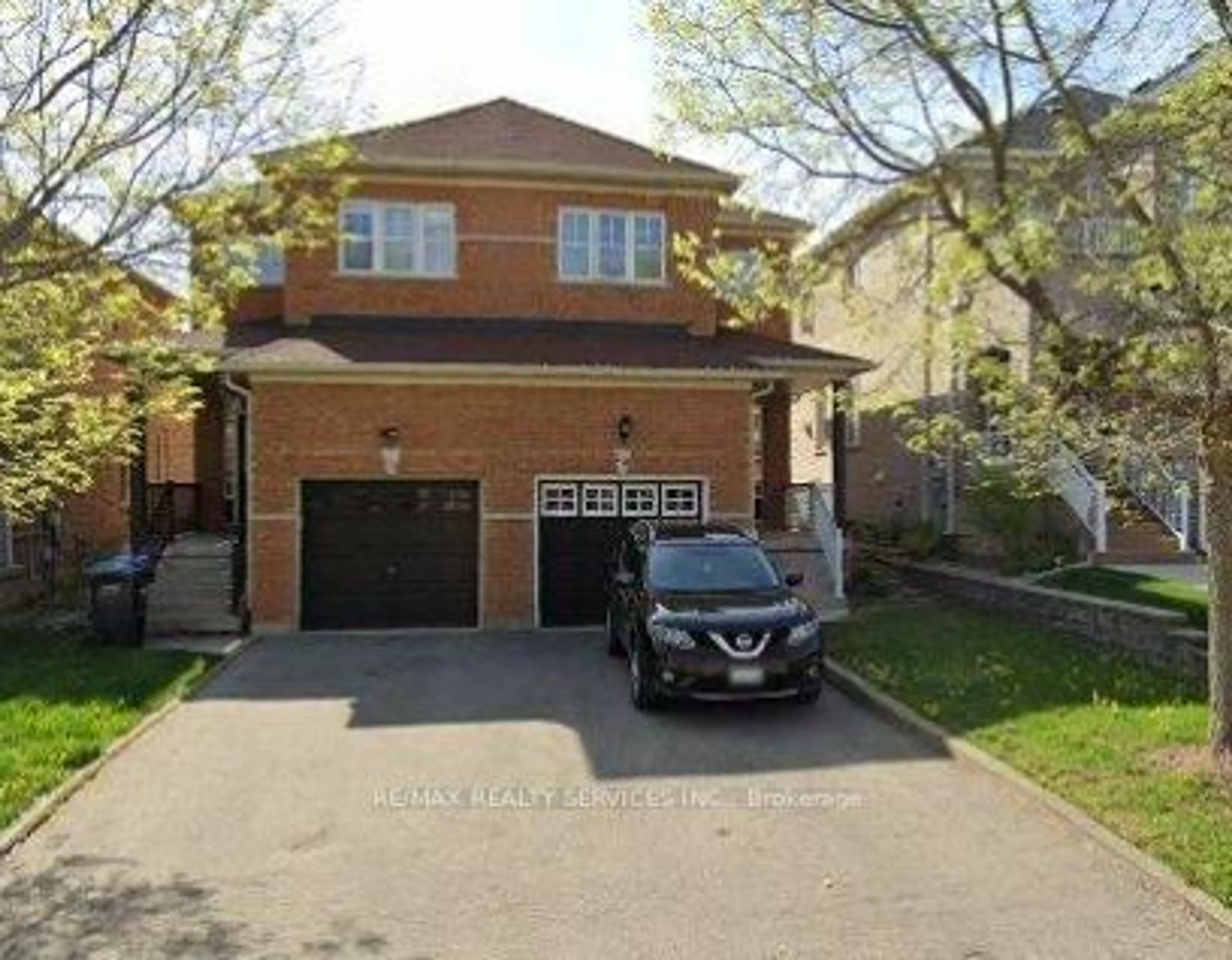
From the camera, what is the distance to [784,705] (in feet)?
44.5

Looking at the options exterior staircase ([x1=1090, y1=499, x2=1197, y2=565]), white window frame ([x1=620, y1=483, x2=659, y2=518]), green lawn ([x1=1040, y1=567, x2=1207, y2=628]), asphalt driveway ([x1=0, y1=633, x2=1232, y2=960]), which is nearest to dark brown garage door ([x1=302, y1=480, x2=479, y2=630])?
white window frame ([x1=620, y1=483, x2=659, y2=518])

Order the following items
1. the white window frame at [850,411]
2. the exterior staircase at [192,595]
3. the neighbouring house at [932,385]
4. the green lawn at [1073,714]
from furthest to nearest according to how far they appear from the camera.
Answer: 1. the exterior staircase at [192,595]
2. the white window frame at [850,411]
3. the neighbouring house at [932,385]
4. the green lawn at [1073,714]

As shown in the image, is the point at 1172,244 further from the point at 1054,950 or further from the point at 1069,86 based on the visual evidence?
the point at 1054,950

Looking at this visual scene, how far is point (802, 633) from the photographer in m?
13.3

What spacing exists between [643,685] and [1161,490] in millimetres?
9138

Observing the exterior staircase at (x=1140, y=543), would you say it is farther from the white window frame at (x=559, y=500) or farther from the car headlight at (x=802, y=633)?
the white window frame at (x=559, y=500)

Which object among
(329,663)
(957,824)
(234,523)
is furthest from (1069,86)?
(234,523)

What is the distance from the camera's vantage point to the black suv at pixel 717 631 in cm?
1298

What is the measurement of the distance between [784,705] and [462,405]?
849 cm

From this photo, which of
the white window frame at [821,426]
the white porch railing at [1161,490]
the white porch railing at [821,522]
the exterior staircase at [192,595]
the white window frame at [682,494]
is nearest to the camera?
the white porch railing at [1161,490]

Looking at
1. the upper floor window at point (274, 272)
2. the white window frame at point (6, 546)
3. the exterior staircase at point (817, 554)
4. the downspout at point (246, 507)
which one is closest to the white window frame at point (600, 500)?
the exterior staircase at point (817, 554)

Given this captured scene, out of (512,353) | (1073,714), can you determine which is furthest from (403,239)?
(1073,714)

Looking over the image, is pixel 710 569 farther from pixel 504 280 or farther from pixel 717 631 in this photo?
pixel 504 280

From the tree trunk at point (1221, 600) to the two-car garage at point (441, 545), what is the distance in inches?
441
